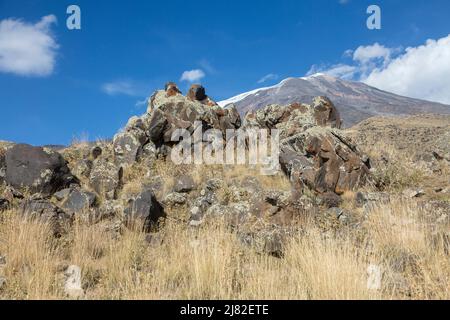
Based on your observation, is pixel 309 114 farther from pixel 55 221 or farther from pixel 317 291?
pixel 317 291

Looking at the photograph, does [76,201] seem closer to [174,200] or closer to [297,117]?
[174,200]

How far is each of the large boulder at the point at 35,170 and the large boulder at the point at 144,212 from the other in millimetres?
3665

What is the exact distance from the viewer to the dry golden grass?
14.0 feet

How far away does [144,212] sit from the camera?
26.4 ft

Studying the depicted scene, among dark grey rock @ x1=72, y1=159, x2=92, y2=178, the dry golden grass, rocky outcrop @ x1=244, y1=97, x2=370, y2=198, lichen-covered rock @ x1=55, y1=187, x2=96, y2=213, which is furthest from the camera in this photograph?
dark grey rock @ x1=72, y1=159, x2=92, y2=178

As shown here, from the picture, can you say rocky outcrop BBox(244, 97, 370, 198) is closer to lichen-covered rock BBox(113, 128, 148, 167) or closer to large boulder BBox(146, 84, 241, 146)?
large boulder BBox(146, 84, 241, 146)

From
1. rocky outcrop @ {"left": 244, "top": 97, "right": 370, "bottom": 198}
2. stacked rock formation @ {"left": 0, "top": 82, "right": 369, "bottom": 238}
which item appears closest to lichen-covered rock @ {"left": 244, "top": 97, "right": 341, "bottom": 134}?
stacked rock formation @ {"left": 0, "top": 82, "right": 369, "bottom": 238}

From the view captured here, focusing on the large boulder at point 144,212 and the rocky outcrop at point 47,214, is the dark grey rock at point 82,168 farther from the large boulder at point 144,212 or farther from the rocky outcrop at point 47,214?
the rocky outcrop at point 47,214

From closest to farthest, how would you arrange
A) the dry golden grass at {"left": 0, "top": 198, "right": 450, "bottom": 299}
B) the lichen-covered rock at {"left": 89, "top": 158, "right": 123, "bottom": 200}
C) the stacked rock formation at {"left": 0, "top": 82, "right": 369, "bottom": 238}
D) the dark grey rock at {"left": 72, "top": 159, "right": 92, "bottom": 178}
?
the dry golden grass at {"left": 0, "top": 198, "right": 450, "bottom": 299} → the stacked rock formation at {"left": 0, "top": 82, "right": 369, "bottom": 238} → the lichen-covered rock at {"left": 89, "top": 158, "right": 123, "bottom": 200} → the dark grey rock at {"left": 72, "top": 159, "right": 92, "bottom": 178}

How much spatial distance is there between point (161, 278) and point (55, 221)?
3213 millimetres

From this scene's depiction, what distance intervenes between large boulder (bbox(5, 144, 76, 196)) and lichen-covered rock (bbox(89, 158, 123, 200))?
2.30 feet
